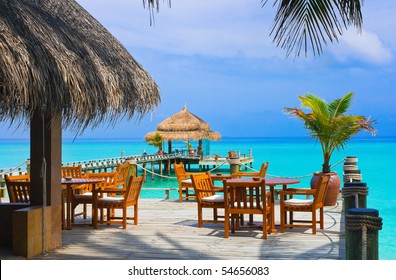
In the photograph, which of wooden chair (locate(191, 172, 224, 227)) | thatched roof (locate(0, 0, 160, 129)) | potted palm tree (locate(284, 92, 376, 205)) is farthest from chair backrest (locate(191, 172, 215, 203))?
potted palm tree (locate(284, 92, 376, 205))

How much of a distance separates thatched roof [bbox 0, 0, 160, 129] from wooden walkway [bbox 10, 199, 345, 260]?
132 centimetres

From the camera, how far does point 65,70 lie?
17.1 feet

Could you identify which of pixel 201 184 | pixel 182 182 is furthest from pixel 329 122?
pixel 201 184

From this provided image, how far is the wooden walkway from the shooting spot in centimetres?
584

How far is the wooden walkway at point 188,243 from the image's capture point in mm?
5836

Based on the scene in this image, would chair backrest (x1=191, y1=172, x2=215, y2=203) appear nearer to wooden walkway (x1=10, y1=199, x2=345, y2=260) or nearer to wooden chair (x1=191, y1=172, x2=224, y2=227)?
wooden chair (x1=191, y1=172, x2=224, y2=227)

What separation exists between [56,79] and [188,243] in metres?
2.39

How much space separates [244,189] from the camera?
7.00m

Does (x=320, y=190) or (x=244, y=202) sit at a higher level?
(x=320, y=190)

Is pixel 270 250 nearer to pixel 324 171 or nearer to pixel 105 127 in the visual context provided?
pixel 105 127

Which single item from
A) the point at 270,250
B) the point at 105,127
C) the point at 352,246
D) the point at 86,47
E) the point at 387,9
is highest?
the point at 387,9

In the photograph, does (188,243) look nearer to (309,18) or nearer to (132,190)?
(132,190)
